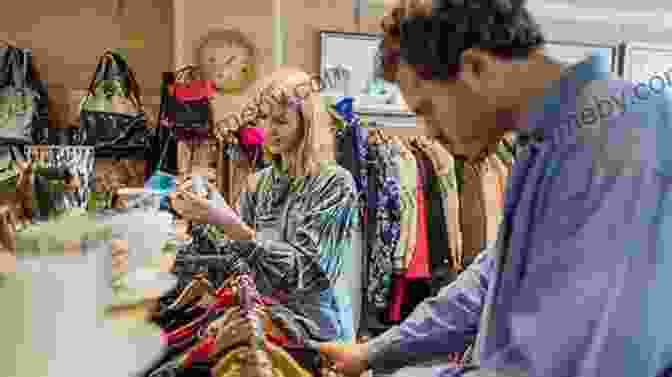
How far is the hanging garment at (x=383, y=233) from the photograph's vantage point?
88.7 inches

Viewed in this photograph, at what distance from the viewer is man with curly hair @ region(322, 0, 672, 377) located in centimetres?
53

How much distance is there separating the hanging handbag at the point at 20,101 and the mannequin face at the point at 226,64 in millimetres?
775

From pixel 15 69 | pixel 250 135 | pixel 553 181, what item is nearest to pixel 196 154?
pixel 250 135

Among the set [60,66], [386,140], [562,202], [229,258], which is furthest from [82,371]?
[60,66]

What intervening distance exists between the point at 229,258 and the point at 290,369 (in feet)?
1.35

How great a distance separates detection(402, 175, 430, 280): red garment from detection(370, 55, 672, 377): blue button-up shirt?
1.66m

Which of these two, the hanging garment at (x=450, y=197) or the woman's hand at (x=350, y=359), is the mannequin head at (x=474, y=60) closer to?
the woman's hand at (x=350, y=359)

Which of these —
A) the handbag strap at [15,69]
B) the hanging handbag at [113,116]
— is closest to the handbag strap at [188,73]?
the hanging handbag at [113,116]

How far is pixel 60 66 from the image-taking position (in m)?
2.73

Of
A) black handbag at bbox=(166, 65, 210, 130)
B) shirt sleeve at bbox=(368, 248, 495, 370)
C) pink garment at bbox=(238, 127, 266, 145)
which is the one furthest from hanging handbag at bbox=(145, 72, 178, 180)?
shirt sleeve at bbox=(368, 248, 495, 370)

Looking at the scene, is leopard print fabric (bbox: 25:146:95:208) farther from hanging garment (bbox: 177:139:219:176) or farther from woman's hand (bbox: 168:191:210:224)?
hanging garment (bbox: 177:139:219:176)

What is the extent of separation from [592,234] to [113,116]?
2.34 metres

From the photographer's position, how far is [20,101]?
246 centimetres

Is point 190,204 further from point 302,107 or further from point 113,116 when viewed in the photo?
point 113,116
